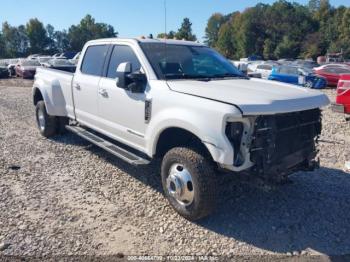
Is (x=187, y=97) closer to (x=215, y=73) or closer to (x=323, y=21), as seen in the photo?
(x=215, y=73)

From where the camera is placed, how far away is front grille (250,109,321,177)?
12.5ft

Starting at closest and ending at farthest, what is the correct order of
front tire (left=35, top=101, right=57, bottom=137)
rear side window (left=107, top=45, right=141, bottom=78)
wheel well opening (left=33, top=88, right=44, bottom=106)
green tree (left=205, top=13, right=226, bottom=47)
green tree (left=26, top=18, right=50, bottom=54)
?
rear side window (left=107, top=45, right=141, bottom=78) < front tire (left=35, top=101, right=57, bottom=137) < wheel well opening (left=33, top=88, right=44, bottom=106) < green tree (left=26, top=18, right=50, bottom=54) < green tree (left=205, top=13, right=226, bottom=47)

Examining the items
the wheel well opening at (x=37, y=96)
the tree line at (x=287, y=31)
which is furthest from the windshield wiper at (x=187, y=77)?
the tree line at (x=287, y=31)

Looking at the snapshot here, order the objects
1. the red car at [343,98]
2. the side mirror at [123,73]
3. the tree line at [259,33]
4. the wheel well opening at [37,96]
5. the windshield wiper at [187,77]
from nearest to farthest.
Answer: the side mirror at [123,73] < the windshield wiper at [187,77] < the wheel well opening at [37,96] < the red car at [343,98] < the tree line at [259,33]

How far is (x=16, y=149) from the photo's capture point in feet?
23.2

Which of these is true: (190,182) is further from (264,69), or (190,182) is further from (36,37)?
(36,37)

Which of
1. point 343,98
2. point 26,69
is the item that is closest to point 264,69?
point 26,69

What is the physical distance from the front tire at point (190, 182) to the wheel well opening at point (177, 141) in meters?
0.16

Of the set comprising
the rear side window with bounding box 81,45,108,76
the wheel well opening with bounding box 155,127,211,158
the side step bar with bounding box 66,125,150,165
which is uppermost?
the rear side window with bounding box 81,45,108,76

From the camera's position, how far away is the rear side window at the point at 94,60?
5777 millimetres

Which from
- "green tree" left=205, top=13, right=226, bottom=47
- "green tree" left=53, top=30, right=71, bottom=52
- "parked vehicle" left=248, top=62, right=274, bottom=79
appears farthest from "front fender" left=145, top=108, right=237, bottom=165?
"green tree" left=205, top=13, right=226, bottom=47

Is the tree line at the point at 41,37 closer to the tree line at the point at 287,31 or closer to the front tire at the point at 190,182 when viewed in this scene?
the tree line at the point at 287,31

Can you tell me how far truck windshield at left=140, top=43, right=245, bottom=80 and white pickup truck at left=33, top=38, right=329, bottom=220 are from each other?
0.01 m

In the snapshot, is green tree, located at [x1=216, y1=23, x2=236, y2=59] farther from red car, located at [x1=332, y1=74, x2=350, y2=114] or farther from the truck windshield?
the truck windshield
